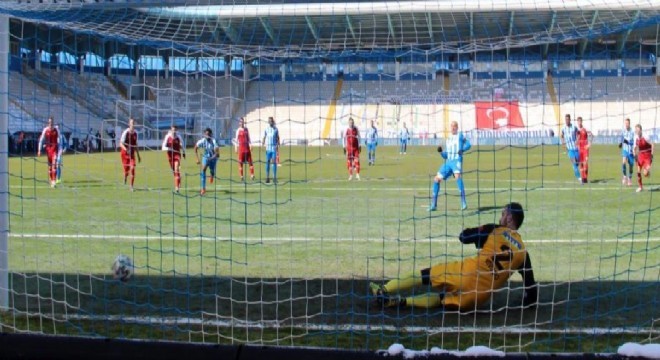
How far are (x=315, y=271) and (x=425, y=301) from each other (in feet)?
6.23

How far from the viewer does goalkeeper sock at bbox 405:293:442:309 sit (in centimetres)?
636

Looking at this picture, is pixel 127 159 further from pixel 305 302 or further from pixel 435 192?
pixel 305 302

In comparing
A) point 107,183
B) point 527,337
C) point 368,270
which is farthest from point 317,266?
point 107,183

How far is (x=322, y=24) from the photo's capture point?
690 centimetres

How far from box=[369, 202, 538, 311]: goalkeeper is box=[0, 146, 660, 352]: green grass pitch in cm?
12

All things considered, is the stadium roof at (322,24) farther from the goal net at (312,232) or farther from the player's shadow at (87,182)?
the player's shadow at (87,182)

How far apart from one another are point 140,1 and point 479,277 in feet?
12.4

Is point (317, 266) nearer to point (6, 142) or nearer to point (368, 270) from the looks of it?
point (368, 270)

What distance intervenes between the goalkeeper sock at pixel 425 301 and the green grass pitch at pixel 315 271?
74mm

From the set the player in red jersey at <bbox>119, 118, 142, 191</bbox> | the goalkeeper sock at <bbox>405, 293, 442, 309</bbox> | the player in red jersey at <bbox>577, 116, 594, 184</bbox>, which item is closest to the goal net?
the goalkeeper sock at <bbox>405, 293, 442, 309</bbox>

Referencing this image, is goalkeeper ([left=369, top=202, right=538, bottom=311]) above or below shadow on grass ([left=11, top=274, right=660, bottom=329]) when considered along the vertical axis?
above

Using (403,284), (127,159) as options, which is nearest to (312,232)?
(403,284)

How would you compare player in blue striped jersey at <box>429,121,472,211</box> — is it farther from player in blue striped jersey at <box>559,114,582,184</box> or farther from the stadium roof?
the stadium roof

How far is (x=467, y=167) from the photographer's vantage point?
27.0 meters
